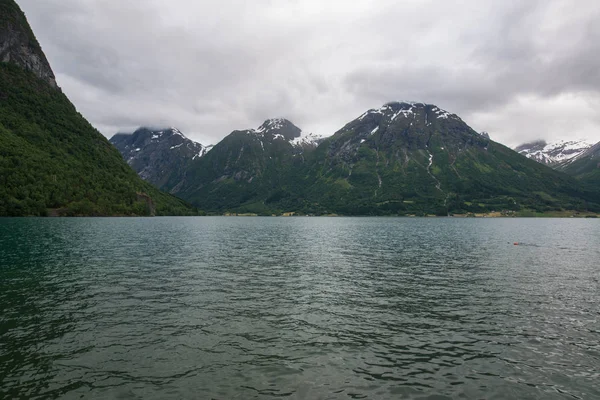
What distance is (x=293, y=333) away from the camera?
2688cm

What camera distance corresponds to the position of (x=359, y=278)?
161ft

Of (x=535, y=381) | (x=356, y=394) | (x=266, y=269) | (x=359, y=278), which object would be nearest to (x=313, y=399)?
(x=356, y=394)

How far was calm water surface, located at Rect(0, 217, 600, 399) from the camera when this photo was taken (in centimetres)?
1870

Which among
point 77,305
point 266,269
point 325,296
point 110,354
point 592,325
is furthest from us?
point 266,269

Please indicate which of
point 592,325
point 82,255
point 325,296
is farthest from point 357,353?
point 82,255

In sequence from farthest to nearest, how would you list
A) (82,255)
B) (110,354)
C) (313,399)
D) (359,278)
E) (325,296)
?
(82,255) < (359,278) < (325,296) < (110,354) < (313,399)

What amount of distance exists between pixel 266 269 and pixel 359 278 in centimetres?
1519

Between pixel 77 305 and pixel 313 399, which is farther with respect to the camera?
pixel 77 305

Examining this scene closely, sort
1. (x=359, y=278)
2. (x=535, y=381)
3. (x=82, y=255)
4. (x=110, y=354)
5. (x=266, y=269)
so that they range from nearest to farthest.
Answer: (x=535, y=381)
(x=110, y=354)
(x=359, y=278)
(x=266, y=269)
(x=82, y=255)

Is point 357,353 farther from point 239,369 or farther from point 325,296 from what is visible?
point 325,296

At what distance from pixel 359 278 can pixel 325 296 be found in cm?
1199

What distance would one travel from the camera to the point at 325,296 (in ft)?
127

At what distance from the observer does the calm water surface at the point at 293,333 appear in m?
18.7

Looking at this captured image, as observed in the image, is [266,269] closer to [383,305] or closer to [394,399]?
[383,305]
